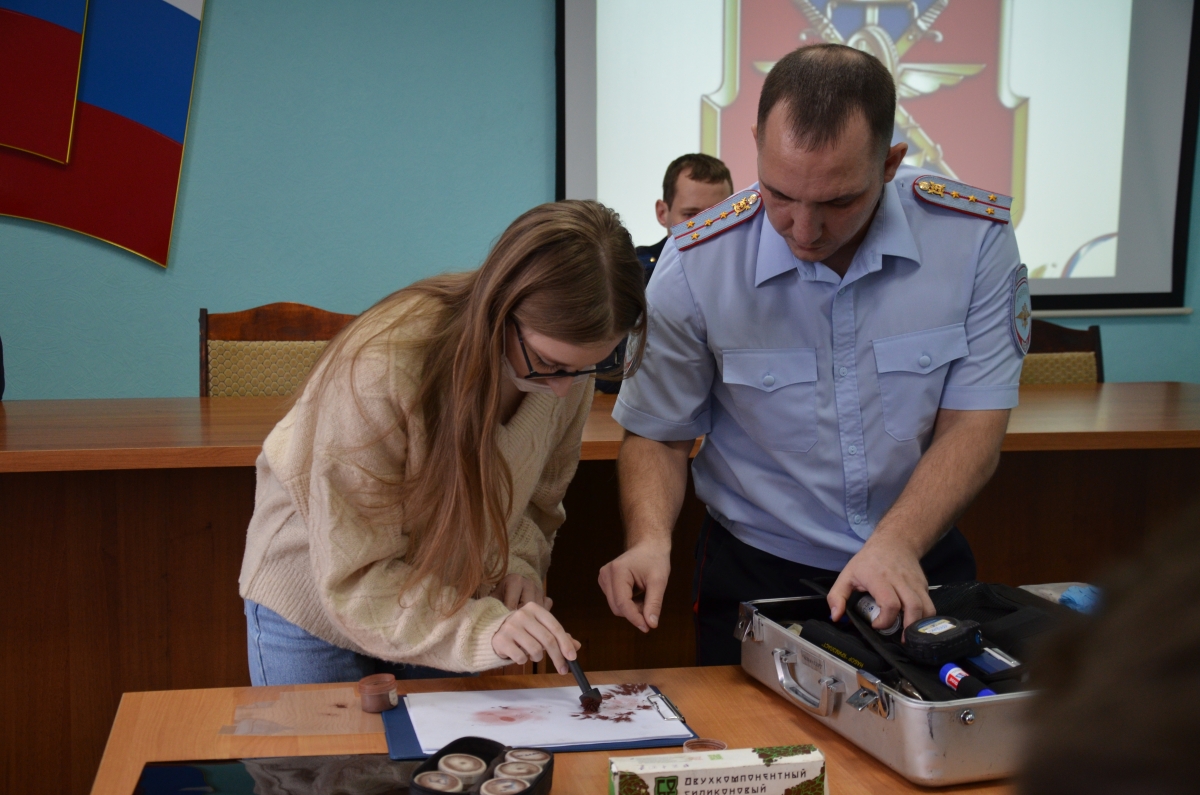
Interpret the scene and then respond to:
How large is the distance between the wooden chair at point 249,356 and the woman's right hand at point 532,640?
1677mm

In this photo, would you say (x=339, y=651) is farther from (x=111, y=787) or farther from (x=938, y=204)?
(x=938, y=204)

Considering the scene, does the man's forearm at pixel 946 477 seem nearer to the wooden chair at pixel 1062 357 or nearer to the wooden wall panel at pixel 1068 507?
the wooden wall panel at pixel 1068 507

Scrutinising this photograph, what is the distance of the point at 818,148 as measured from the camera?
3.96 ft

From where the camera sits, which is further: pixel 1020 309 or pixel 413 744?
pixel 1020 309

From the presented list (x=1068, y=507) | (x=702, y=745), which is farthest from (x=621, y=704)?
(x=1068, y=507)

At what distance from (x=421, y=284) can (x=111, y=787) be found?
641 millimetres

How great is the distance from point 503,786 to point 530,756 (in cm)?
6

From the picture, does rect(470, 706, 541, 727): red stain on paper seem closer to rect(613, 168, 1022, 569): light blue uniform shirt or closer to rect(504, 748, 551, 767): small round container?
rect(504, 748, 551, 767): small round container

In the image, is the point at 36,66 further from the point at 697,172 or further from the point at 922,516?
the point at 922,516

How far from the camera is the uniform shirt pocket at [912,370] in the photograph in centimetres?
139

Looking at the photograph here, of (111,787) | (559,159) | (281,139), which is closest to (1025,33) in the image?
(559,159)

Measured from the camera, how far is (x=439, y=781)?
0.82 m

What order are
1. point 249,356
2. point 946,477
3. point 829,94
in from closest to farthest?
point 829,94 < point 946,477 < point 249,356

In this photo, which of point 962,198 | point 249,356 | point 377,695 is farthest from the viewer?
point 249,356
